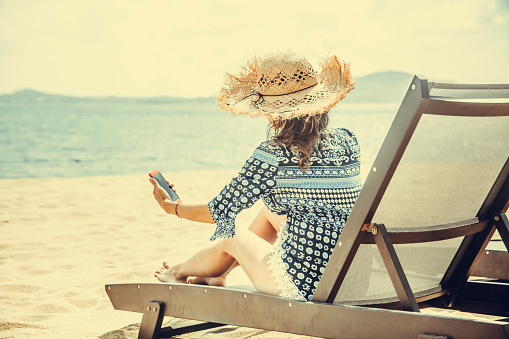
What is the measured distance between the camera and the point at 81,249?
5887 millimetres

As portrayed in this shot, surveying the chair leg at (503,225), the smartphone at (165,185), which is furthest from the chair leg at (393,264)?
the smartphone at (165,185)

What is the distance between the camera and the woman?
2.63m

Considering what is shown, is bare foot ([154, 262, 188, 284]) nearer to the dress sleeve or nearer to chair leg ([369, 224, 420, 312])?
the dress sleeve

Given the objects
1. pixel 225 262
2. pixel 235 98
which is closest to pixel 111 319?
Answer: pixel 225 262

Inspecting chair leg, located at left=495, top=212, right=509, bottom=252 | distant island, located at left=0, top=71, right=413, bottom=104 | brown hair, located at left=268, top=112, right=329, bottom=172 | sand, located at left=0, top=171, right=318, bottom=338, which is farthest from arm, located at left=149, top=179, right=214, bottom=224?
distant island, located at left=0, top=71, right=413, bottom=104

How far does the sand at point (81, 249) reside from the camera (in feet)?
11.9

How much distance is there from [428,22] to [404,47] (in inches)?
204

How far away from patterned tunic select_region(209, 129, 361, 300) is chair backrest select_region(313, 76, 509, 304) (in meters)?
0.22

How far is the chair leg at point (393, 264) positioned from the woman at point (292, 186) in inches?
16.4

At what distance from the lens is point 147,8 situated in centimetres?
9325

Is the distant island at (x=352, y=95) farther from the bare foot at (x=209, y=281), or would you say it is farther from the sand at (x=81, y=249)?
the bare foot at (x=209, y=281)

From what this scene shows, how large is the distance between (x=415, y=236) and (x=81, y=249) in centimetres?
424

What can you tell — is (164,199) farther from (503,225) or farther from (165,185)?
(503,225)

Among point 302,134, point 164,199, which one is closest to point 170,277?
point 164,199
